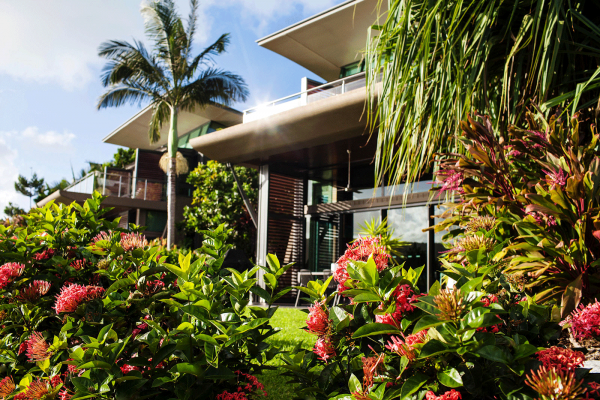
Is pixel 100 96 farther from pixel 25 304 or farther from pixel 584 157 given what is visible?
pixel 584 157

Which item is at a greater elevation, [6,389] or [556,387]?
[556,387]

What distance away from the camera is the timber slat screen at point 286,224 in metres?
10.1

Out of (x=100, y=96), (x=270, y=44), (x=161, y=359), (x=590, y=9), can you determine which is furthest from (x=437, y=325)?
(x=100, y=96)

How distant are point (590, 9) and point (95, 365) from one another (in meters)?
3.67

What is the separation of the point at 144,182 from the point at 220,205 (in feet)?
18.9

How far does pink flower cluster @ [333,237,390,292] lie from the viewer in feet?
3.81

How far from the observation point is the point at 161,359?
125cm

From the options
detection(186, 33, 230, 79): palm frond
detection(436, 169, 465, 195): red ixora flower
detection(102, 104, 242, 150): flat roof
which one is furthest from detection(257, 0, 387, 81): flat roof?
detection(436, 169, 465, 195): red ixora flower

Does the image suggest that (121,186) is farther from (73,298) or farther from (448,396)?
(448,396)

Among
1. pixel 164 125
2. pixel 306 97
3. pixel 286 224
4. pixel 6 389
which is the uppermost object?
pixel 164 125

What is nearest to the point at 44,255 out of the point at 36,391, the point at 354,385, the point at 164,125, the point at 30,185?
the point at 36,391

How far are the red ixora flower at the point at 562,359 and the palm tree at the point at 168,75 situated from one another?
13503 millimetres

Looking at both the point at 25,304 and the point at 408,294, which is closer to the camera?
the point at 408,294

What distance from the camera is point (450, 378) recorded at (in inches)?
33.1
